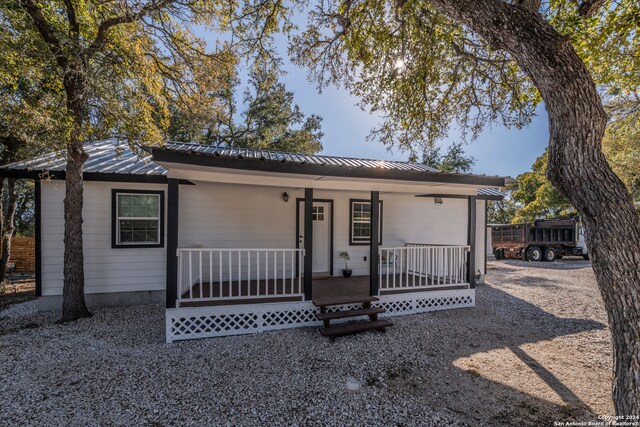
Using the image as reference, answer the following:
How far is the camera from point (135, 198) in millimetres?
6430

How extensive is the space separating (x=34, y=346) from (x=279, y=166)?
4.66 m

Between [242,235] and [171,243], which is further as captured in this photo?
[242,235]

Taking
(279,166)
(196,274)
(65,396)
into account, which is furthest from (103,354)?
(279,166)

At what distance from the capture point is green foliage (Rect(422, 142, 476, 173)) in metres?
23.3

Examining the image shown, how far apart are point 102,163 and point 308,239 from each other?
5215 millimetres

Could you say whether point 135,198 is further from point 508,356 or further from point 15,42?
point 508,356

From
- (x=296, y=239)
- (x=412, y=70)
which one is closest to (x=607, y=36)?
(x=412, y=70)

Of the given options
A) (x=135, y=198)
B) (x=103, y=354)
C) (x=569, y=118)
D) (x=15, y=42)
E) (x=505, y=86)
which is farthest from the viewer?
(x=135, y=198)

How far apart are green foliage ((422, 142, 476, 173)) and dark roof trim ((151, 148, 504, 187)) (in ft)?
60.9

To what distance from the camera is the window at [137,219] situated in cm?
629

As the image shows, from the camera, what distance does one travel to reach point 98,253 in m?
6.20

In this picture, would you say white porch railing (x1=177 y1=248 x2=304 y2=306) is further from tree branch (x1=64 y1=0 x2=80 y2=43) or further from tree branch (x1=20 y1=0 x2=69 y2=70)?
tree branch (x1=64 y1=0 x2=80 y2=43)

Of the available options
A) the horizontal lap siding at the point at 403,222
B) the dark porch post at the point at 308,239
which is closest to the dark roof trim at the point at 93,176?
the dark porch post at the point at 308,239

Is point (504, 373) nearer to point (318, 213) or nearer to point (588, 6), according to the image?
point (588, 6)
